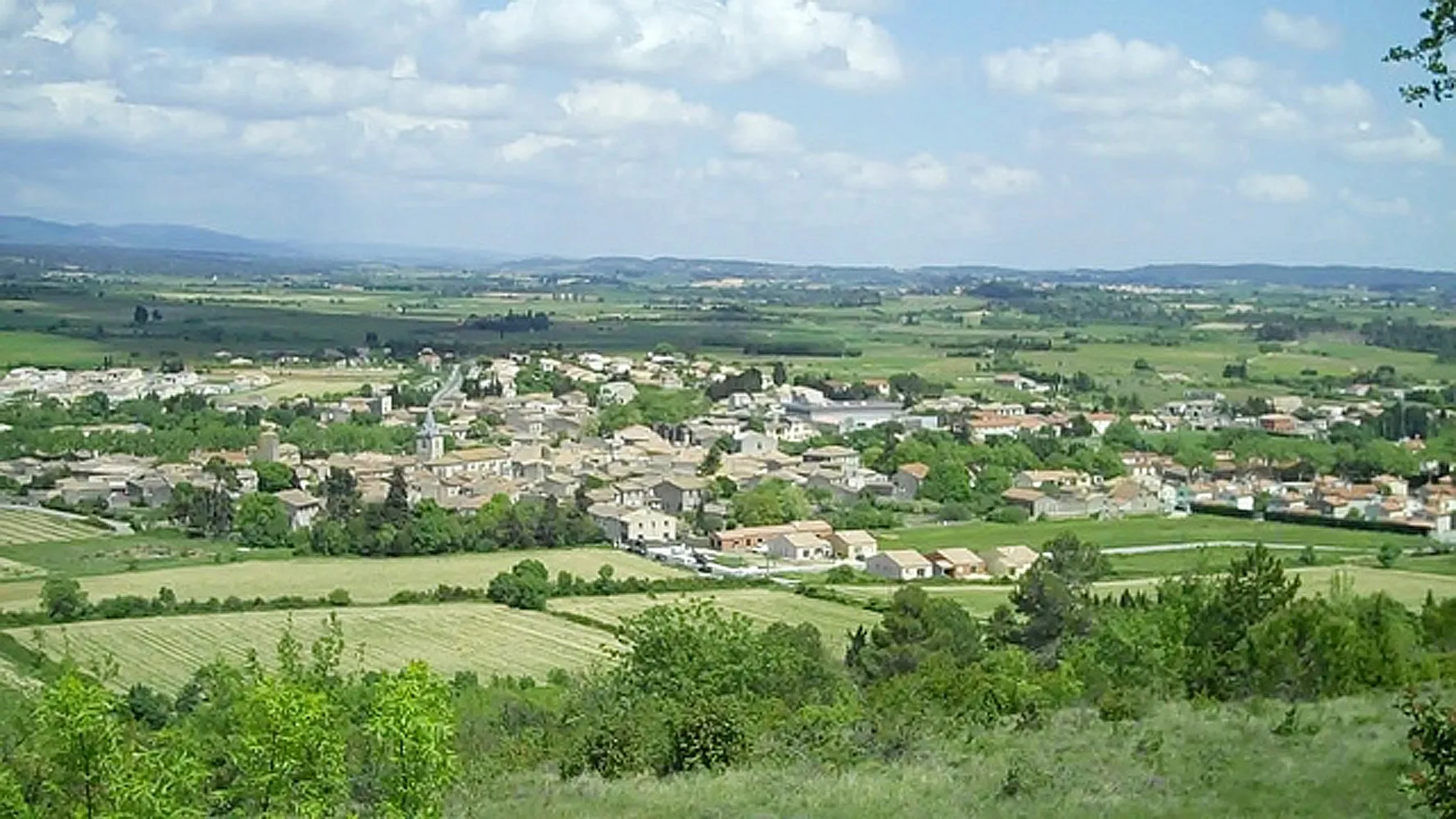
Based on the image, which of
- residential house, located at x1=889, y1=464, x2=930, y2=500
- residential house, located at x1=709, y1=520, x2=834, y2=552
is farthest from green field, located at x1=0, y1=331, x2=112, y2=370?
residential house, located at x1=709, y1=520, x2=834, y2=552

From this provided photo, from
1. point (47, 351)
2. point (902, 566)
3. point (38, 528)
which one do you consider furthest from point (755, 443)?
point (47, 351)

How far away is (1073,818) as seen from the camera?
8586 millimetres

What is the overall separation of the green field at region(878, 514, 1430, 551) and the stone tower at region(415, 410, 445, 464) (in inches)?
Answer: 695

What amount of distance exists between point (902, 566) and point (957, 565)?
1.36 meters

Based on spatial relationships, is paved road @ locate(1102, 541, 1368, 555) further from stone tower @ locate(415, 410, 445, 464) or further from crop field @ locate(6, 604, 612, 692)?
stone tower @ locate(415, 410, 445, 464)

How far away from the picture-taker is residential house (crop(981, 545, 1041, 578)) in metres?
34.5

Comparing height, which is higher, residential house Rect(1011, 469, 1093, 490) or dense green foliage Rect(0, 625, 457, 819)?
dense green foliage Rect(0, 625, 457, 819)

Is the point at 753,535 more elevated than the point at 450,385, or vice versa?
the point at 450,385

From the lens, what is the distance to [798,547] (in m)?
37.9

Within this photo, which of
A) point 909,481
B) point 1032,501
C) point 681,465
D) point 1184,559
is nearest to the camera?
point 1184,559

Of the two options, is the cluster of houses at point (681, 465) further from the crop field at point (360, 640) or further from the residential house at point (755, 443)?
the crop field at point (360, 640)

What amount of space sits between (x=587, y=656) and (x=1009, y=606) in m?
7.75

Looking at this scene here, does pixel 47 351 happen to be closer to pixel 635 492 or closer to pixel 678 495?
pixel 635 492

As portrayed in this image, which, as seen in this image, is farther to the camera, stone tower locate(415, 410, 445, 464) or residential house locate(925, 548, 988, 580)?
stone tower locate(415, 410, 445, 464)
